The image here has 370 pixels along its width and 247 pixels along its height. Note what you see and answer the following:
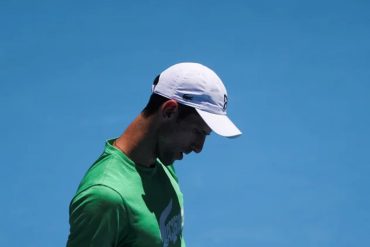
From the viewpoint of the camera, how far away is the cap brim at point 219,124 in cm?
177

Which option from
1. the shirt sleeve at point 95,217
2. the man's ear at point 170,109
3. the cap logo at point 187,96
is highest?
the cap logo at point 187,96

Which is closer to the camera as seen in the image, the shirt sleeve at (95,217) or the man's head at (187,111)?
the shirt sleeve at (95,217)

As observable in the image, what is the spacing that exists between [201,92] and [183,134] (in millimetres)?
140

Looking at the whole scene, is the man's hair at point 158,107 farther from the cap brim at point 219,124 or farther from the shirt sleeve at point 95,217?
the shirt sleeve at point 95,217

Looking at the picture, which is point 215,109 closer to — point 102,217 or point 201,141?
point 201,141

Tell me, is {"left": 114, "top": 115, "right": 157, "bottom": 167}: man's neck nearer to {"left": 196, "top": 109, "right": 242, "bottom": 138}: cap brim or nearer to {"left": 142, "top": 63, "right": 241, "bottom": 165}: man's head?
{"left": 142, "top": 63, "right": 241, "bottom": 165}: man's head

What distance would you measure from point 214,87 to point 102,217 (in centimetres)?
53

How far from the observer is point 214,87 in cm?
185

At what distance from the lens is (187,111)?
1812mm

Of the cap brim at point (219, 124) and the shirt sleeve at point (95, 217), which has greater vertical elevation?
the cap brim at point (219, 124)

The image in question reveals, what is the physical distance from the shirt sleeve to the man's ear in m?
0.29

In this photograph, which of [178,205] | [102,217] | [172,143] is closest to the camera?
[102,217]

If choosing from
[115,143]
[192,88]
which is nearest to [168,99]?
[192,88]

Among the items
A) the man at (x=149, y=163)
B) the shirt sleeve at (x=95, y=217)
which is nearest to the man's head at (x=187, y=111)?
the man at (x=149, y=163)
